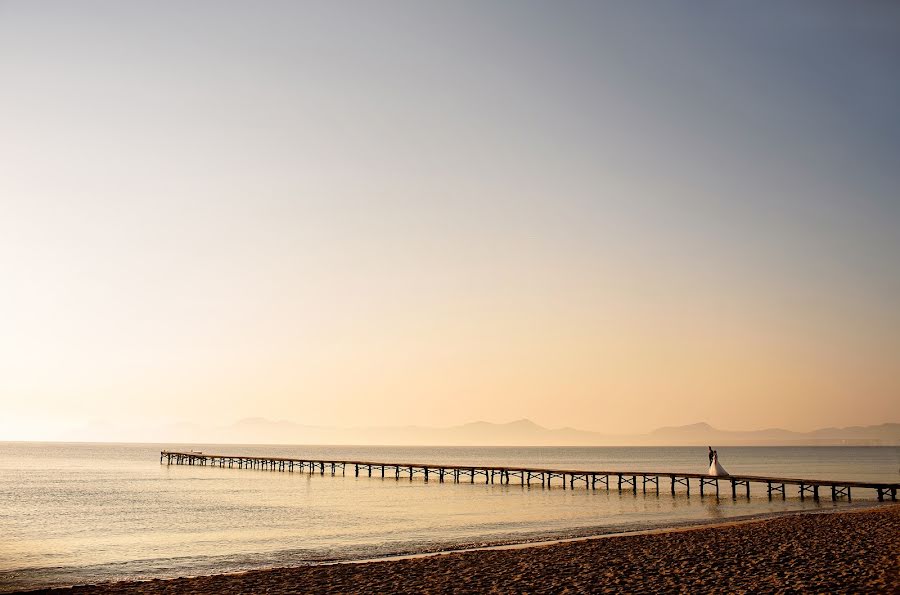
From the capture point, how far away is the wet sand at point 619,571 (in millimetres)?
14289

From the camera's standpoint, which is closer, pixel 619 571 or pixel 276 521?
pixel 619 571

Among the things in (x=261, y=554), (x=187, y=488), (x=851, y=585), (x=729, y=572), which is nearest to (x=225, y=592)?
(x=261, y=554)

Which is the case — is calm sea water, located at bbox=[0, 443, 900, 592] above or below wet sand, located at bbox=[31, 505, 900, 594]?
below

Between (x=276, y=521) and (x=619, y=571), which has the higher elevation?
(x=619, y=571)

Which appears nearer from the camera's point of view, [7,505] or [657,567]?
[657,567]

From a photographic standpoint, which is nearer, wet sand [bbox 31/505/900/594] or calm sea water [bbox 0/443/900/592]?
wet sand [bbox 31/505/900/594]

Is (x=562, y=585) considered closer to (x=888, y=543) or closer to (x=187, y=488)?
(x=888, y=543)

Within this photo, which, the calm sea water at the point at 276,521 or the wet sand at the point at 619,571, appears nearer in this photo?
the wet sand at the point at 619,571

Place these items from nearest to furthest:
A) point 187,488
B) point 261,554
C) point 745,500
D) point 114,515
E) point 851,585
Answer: point 851,585 → point 261,554 → point 114,515 → point 745,500 → point 187,488

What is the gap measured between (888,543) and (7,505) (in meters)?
42.6

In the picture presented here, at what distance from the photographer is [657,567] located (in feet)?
53.9

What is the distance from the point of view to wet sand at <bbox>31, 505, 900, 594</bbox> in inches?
563

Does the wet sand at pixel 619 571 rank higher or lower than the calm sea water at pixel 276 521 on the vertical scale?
higher

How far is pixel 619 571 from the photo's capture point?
52.7 ft
